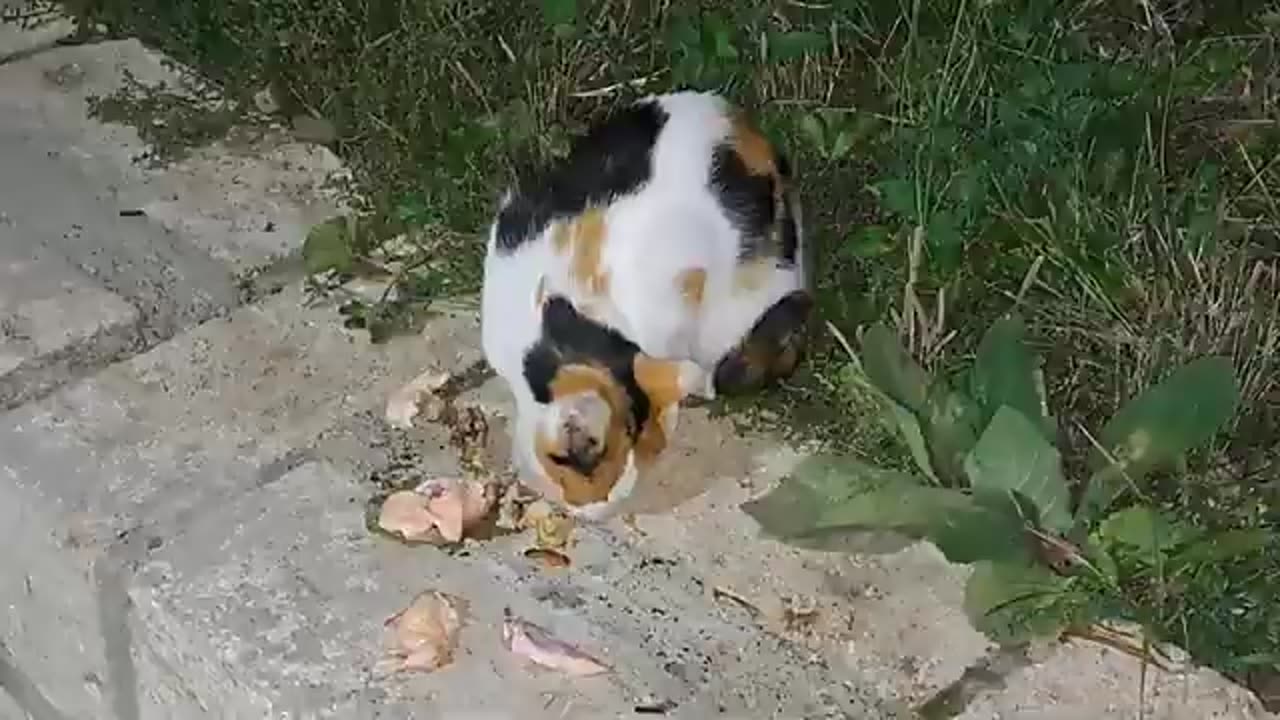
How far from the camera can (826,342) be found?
1.34 metres

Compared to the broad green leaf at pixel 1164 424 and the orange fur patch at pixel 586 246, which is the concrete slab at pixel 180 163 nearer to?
the orange fur patch at pixel 586 246

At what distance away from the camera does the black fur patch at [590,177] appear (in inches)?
50.4

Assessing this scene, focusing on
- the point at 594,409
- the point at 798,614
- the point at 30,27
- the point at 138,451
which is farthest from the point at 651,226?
the point at 30,27

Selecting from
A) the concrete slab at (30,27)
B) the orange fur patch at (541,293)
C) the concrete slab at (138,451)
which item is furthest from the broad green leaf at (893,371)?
the concrete slab at (30,27)

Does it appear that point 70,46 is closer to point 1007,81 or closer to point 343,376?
point 343,376

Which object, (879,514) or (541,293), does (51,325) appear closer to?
(541,293)

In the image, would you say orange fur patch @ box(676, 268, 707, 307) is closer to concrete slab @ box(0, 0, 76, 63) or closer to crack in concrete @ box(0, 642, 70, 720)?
crack in concrete @ box(0, 642, 70, 720)

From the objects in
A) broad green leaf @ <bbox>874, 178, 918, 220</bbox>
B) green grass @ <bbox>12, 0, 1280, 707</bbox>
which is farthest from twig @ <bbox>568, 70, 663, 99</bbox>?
broad green leaf @ <bbox>874, 178, 918, 220</bbox>

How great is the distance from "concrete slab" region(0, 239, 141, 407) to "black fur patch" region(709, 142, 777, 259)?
0.47m

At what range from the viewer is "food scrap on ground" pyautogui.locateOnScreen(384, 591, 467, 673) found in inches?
44.3

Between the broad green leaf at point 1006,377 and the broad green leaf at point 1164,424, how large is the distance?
0.14 feet

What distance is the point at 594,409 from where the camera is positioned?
1.15 m

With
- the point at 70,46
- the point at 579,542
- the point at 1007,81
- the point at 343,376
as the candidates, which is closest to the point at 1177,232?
the point at 1007,81

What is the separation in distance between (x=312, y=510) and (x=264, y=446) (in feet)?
0.26
